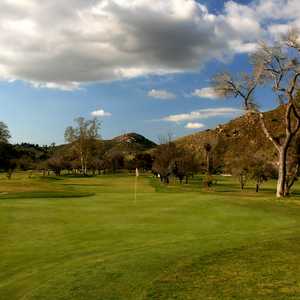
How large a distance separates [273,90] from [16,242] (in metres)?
29.8

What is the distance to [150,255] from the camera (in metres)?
11.1

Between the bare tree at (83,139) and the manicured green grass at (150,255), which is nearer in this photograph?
the manicured green grass at (150,255)

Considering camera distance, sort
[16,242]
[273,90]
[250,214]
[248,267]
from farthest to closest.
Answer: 1. [273,90]
2. [250,214]
3. [16,242]
4. [248,267]

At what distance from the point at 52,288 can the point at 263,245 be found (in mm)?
6236

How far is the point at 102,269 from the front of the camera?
9.84 metres

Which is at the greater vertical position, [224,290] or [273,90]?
[273,90]

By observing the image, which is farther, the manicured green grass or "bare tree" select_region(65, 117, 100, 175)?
"bare tree" select_region(65, 117, 100, 175)

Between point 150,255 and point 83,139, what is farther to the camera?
point 83,139

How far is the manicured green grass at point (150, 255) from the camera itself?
8188 mm

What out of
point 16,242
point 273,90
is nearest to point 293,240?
point 16,242

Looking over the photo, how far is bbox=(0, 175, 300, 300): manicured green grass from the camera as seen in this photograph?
8188 millimetres

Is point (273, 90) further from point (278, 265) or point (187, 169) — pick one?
point (187, 169)

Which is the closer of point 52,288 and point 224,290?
point 224,290

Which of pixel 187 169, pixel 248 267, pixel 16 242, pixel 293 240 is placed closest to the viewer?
pixel 248 267
